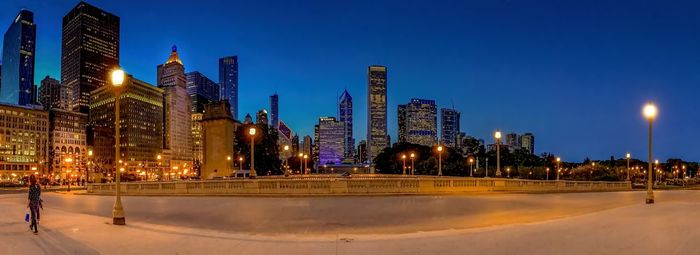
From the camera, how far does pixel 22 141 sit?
167 meters

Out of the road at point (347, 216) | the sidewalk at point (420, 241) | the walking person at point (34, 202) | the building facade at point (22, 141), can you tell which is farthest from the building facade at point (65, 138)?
the sidewalk at point (420, 241)

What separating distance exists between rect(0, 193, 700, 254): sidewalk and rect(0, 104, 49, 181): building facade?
17035 cm

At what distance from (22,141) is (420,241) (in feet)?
642

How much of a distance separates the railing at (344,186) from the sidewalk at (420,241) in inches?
653

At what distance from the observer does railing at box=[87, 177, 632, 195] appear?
30.4 meters

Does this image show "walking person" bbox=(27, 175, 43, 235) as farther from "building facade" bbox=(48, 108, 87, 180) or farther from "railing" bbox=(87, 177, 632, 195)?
"building facade" bbox=(48, 108, 87, 180)

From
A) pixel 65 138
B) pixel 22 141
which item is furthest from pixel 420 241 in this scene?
pixel 65 138

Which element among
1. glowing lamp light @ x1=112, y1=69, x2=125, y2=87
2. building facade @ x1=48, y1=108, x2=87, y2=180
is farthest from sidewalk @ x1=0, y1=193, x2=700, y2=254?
building facade @ x1=48, y1=108, x2=87, y2=180

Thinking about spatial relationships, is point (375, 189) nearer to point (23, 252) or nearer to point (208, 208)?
point (208, 208)

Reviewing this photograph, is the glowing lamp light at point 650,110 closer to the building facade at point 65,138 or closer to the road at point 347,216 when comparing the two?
the road at point 347,216

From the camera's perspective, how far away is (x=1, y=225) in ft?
52.5

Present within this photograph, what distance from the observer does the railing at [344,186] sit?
30391 mm

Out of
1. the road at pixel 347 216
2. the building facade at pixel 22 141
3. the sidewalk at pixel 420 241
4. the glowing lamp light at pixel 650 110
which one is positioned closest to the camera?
the sidewalk at pixel 420 241

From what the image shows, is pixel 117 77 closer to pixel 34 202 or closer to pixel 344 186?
pixel 34 202
